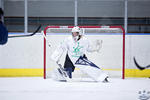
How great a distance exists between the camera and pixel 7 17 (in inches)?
211

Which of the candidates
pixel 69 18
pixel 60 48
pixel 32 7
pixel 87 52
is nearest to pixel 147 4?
pixel 69 18

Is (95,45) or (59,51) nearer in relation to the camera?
(59,51)

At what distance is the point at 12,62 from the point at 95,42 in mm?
1199

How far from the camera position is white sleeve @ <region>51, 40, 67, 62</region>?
3.14 metres

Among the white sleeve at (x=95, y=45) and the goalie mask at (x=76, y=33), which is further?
the white sleeve at (x=95, y=45)

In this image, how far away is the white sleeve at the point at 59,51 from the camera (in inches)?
124

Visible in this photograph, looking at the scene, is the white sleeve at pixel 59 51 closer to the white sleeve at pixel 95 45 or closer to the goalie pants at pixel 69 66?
the goalie pants at pixel 69 66

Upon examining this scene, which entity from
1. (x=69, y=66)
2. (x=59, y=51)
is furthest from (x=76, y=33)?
(x=69, y=66)

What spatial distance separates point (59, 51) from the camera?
316 cm

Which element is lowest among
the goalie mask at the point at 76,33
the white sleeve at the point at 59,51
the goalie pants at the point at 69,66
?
the goalie pants at the point at 69,66

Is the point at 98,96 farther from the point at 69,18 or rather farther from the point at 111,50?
the point at 69,18

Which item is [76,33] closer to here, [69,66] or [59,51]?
[59,51]

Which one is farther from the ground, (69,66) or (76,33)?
(76,33)

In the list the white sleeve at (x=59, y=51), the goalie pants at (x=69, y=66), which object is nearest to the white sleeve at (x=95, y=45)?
the goalie pants at (x=69, y=66)
